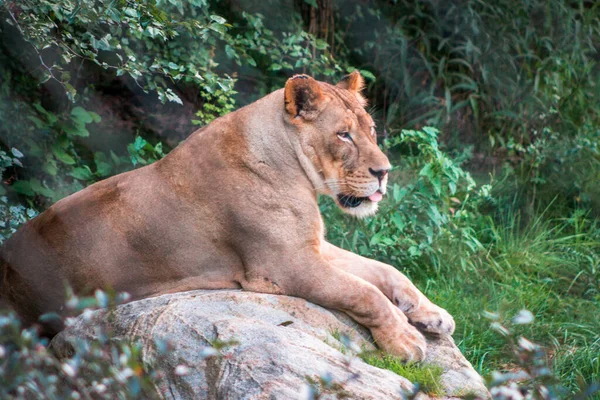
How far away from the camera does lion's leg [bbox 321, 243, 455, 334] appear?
384 cm

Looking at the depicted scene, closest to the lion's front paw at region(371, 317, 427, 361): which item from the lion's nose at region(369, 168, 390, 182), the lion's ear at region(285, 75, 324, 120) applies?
the lion's nose at region(369, 168, 390, 182)

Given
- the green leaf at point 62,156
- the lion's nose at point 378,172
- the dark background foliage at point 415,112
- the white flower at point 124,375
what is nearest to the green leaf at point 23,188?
the dark background foliage at point 415,112

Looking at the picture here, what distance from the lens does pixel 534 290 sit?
5234 mm

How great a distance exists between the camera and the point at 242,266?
3.78 metres

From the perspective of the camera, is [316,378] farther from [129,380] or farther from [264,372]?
[129,380]

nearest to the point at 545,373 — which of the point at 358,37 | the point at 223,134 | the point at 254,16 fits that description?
the point at 223,134

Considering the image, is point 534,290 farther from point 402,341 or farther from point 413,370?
point 413,370

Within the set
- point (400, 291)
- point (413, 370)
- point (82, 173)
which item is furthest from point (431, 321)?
point (82, 173)

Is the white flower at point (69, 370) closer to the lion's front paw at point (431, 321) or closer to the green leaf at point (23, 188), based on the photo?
the lion's front paw at point (431, 321)

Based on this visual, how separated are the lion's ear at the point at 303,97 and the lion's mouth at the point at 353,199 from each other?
1.29ft

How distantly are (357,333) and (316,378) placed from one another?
2.93 ft

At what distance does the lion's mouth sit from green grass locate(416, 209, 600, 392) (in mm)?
782

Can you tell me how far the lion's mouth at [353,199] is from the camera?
12.7ft

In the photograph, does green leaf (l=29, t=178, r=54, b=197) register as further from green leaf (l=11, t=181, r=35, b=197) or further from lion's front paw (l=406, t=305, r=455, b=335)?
lion's front paw (l=406, t=305, r=455, b=335)
